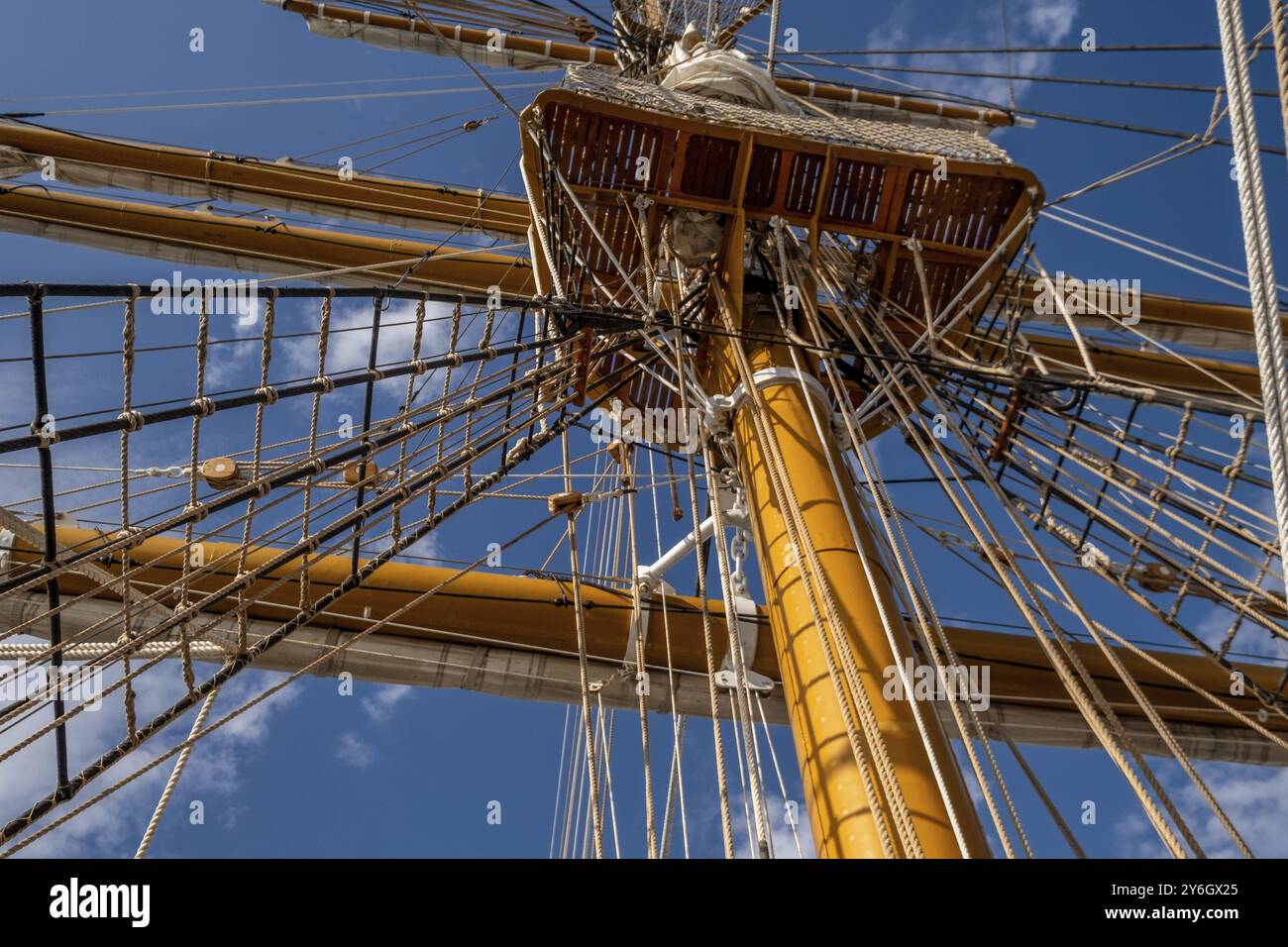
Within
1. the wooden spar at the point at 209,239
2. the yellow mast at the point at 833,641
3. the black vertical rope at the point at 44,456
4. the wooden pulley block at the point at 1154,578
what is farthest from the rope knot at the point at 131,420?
the wooden spar at the point at 209,239

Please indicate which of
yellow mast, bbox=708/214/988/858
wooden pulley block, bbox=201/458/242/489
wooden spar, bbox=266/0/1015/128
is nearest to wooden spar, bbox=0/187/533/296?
wooden spar, bbox=266/0/1015/128

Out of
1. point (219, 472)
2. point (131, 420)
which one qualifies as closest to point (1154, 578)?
point (219, 472)

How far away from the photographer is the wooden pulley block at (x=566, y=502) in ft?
23.1

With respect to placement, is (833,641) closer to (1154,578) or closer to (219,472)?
(219,472)

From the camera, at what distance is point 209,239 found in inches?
464

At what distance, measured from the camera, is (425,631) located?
723 centimetres

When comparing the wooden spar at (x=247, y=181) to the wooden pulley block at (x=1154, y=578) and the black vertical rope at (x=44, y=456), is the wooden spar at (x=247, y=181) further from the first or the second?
the black vertical rope at (x=44, y=456)

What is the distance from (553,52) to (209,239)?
4767mm

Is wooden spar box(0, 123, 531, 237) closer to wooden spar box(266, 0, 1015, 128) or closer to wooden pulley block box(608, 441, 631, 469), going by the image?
wooden spar box(266, 0, 1015, 128)

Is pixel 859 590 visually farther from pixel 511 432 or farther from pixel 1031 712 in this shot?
pixel 1031 712

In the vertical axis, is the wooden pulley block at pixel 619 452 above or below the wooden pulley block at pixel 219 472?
below

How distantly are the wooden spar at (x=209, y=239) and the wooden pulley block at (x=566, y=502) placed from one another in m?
4.90
